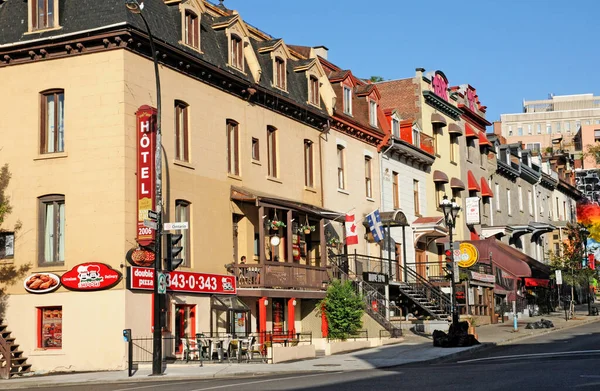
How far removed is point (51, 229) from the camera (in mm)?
27562

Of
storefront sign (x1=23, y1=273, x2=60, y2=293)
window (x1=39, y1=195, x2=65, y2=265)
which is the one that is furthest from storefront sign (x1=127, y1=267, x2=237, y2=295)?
window (x1=39, y1=195, x2=65, y2=265)

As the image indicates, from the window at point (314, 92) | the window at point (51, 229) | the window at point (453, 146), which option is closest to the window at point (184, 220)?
the window at point (51, 229)

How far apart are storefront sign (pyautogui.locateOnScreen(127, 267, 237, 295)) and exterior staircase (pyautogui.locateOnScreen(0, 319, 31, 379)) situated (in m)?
4.00

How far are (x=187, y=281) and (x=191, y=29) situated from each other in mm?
8516

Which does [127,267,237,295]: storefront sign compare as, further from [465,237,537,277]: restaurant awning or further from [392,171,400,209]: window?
[465,237,537,277]: restaurant awning

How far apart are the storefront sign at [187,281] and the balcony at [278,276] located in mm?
562

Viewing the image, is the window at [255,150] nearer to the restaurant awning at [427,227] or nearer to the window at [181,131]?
the window at [181,131]

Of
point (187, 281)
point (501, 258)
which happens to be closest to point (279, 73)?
point (187, 281)

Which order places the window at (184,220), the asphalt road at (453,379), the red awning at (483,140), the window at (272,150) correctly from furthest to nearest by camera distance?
the red awning at (483,140), the window at (272,150), the window at (184,220), the asphalt road at (453,379)

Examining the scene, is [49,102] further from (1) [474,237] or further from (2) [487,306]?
(1) [474,237]

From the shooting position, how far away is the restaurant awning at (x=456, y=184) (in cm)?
5262

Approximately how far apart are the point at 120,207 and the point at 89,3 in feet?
21.5

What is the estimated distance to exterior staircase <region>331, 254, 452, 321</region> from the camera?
125 feet

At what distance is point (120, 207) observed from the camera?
86.5 feet
